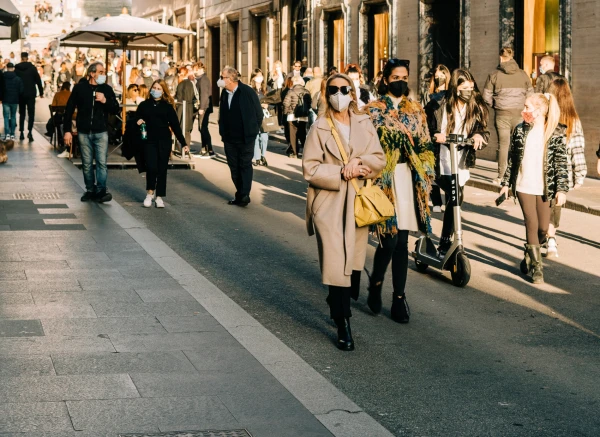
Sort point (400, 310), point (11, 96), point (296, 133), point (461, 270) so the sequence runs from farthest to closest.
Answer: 1. point (11, 96)
2. point (296, 133)
3. point (461, 270)
4. point (400, 310)

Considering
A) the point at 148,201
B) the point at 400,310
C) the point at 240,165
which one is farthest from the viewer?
the point at 240,165

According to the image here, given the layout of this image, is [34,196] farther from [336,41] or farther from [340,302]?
[336,41]

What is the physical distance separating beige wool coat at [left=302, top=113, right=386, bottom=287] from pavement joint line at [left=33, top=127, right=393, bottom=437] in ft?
1.88

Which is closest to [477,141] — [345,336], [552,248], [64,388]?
[552,248]

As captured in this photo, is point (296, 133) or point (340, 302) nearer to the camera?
point (340, 302)

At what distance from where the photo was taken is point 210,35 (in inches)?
1718

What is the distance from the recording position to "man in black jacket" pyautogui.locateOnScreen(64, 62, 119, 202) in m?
14.2

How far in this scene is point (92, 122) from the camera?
14.2 metres

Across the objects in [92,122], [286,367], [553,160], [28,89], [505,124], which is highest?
[28,89]

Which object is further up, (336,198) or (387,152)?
(387,152)

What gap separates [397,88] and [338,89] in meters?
1.10

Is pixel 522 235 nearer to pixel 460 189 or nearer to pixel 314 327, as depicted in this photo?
pixel 460 189

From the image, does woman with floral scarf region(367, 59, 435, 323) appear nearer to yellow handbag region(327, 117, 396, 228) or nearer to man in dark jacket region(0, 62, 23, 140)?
yellow handbag region(327, 117, 396, 228)

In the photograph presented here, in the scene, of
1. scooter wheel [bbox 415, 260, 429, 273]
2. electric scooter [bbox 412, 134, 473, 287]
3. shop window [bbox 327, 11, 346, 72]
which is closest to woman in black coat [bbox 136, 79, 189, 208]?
scooter wheel [bbox 415, 260, 429, 273]
